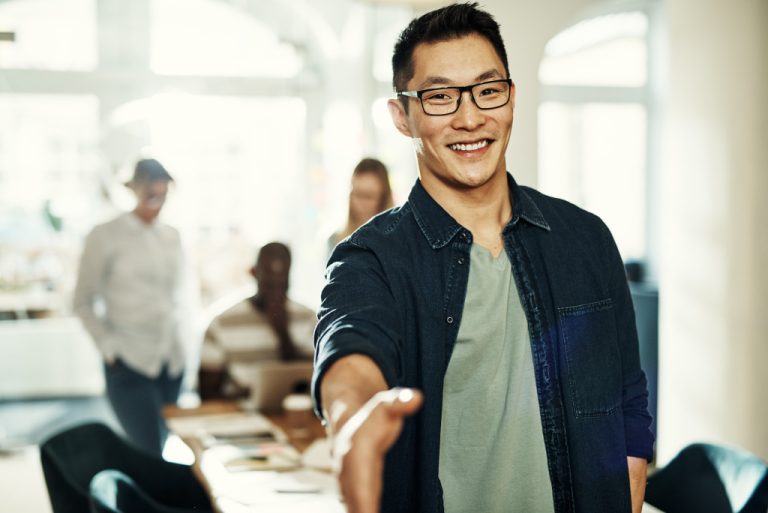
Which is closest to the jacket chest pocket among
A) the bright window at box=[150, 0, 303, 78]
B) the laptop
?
the laptop

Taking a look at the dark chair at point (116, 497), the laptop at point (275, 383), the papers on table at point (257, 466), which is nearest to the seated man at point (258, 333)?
the laptop at point (275, 383)

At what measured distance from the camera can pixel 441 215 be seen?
4.82 ft

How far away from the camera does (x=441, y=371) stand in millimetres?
1385

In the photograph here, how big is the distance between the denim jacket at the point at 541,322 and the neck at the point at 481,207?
2cm

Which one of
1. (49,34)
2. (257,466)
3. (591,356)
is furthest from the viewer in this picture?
(49,34)

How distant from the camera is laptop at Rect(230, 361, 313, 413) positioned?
3479 millimetres

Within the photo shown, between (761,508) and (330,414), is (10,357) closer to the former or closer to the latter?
(761,508)

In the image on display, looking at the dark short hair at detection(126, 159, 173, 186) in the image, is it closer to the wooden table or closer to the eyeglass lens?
the wooden table

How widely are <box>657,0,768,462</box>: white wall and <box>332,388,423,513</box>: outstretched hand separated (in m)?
3.88

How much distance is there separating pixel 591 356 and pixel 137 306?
3.16m

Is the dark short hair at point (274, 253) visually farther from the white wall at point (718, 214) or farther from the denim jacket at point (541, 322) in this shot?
the denim jacket at point (541, 322)

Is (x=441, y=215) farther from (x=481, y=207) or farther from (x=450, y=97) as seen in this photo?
(x=450, y=97)

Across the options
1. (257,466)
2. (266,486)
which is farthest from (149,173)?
(266,486)

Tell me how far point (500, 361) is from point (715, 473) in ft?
5.10
